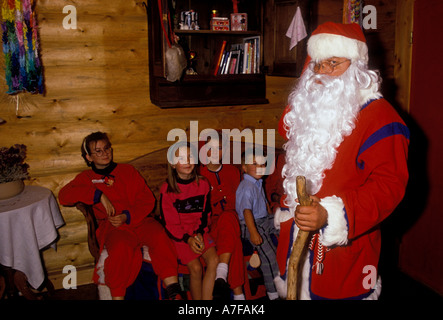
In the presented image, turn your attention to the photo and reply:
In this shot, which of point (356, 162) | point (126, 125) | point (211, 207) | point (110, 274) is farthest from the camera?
point (126, 125)

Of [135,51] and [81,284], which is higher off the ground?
[135,51]

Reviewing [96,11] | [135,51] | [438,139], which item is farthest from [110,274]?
[438,139]

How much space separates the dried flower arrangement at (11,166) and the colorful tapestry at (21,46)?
0.44m

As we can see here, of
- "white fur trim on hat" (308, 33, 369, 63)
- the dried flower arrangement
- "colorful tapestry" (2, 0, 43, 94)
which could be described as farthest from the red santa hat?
Result: the dried flower arrangement

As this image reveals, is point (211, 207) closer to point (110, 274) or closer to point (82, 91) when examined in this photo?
point (110, 274)

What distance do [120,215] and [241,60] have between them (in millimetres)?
1554

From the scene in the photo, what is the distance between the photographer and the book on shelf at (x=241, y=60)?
3.11 m

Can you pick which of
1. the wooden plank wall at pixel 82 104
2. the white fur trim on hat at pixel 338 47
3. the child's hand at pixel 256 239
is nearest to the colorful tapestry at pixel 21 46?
the wooden plank wall at pixel 82 104

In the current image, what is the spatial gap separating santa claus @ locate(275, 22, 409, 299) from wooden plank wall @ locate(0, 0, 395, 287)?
1.25m

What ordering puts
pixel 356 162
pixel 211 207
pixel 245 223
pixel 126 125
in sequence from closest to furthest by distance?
pixel 356 162, pixel 245 223, pixel 211 207, pixel 126 125

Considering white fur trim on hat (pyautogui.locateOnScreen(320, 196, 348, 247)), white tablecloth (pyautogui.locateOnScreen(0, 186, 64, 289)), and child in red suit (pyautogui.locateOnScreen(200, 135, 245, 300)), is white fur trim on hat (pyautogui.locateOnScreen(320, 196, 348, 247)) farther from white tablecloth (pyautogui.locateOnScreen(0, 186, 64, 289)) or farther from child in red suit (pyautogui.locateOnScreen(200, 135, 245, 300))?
white tablecloth (pyautogui.locateOnScreen(0, 186, 64, 289))

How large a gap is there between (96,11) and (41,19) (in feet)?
1.29

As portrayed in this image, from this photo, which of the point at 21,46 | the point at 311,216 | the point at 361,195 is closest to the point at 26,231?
the point at 21,46

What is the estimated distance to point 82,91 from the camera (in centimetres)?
298
